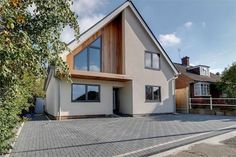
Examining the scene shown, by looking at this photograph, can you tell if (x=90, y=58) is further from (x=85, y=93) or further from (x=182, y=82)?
(x=182, y=82)

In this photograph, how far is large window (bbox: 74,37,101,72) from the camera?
1598cm

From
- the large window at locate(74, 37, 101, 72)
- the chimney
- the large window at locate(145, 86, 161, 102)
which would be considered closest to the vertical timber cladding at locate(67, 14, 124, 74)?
the large window at locate(74, 37, 101, 72)

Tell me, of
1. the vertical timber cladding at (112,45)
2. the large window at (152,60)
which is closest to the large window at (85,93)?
the vertical timber cladding at (112,45)

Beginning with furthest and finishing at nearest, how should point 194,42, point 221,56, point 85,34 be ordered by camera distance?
point 221,56 → point 194,42 → point 85,34

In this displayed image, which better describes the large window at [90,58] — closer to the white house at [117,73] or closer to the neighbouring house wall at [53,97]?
the white house at [117,73]

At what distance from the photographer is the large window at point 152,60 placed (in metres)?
19.4

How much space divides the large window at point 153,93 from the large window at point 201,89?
7.89 m

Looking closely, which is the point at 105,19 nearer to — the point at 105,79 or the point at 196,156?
the point at 105,79

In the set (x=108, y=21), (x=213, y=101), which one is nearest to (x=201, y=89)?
(x=213, y=101)

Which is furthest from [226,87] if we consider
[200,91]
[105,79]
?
[105,79]

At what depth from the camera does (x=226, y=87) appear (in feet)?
78.7

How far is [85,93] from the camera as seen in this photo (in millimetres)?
16312

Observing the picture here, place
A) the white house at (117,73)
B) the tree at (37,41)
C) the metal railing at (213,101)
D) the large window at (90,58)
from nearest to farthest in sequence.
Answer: the tree at (37,41), the white house at (117,73), the large window at (90,58), the metal railing at (213,101)

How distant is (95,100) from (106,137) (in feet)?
26.3
